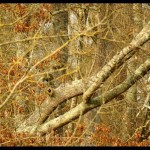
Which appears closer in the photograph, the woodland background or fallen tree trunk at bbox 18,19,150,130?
the woodland background

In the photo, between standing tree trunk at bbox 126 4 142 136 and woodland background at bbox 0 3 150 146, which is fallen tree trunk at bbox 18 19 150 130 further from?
standing tree trunk at bbox 126 4 142 136

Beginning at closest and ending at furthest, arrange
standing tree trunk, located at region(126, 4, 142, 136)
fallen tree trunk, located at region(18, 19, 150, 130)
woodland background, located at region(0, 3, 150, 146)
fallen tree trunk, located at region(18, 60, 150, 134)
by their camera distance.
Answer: woodland background, located at region(0, 3, 150, 146) < fallen tree trunk, located at region(18, 19, 150, 130) < fallen tree trunk, located at region(18, 60, 150, 134) < standing tree trunk, located at region(126, 4, 142, 136)

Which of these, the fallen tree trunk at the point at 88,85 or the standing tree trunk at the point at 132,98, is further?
the standing tree trunk at the point at 132,98

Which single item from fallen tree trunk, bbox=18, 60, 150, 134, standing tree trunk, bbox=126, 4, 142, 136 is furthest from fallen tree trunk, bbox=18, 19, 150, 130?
standing tree trunk, bbox=126, 4, 142, 136

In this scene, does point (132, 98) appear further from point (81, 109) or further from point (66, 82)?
point (81, 109)

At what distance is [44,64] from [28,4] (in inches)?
141

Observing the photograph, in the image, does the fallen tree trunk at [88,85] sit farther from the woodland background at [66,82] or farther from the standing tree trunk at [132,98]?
the standing tree trunk at [132,98]

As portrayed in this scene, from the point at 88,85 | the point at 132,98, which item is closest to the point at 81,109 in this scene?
the point at 88,85

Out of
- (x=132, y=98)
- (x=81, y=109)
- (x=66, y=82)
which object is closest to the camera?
(x=81, y=109)

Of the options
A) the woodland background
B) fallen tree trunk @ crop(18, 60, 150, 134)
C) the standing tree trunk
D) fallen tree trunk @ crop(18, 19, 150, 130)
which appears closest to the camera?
the woodland background

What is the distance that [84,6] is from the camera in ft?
24.1

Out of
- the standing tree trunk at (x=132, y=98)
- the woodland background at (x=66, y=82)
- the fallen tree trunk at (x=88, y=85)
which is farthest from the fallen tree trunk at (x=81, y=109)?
the standing tree trunk at (x=132, y=98)

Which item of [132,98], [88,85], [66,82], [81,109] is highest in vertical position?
[88,85]

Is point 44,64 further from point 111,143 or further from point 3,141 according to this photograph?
point 3,141
